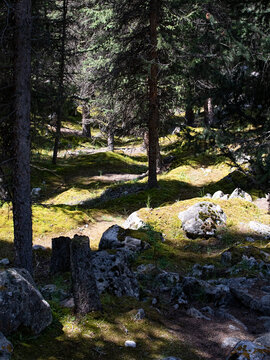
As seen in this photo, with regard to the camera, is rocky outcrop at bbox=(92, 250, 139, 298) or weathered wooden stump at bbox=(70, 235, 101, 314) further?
rocky outcrop at bbox=(92, 250, 139, 298)

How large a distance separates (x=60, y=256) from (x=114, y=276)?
92.0 inches

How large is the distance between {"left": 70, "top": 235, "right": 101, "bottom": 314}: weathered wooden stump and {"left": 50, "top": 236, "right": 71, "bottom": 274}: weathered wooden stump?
328 centimetres

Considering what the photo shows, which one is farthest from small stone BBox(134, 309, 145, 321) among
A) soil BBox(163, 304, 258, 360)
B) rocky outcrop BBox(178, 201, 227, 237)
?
rocky outcrop BBox(178, 201, 227, 237)

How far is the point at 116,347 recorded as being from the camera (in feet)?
14.3

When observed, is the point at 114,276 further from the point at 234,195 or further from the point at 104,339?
the point at 234,195

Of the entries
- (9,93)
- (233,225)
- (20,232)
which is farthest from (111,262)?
(233,225)

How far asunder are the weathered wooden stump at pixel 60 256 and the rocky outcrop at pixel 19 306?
11.6 ft

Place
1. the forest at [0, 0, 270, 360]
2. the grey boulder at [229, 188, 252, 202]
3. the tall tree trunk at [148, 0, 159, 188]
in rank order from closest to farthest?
1. the forest at [0, 0, 270, 360]
2. the grey boulder at [229, 188, 252, 202]
3. the tall tree trunk at [148, 0, 159, 188]

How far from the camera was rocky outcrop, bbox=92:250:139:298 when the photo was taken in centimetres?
605

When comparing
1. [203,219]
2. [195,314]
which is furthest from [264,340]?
[203,219]

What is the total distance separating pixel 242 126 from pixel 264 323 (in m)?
4.21

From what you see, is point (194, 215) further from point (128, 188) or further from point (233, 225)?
point (128, 188)

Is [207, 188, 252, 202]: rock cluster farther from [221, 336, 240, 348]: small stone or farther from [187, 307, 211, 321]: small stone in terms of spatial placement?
[221, 336, 240, 348]: small stone

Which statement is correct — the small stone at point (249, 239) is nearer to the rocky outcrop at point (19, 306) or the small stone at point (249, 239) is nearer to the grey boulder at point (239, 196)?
the grey boulder at point (239, 196)
